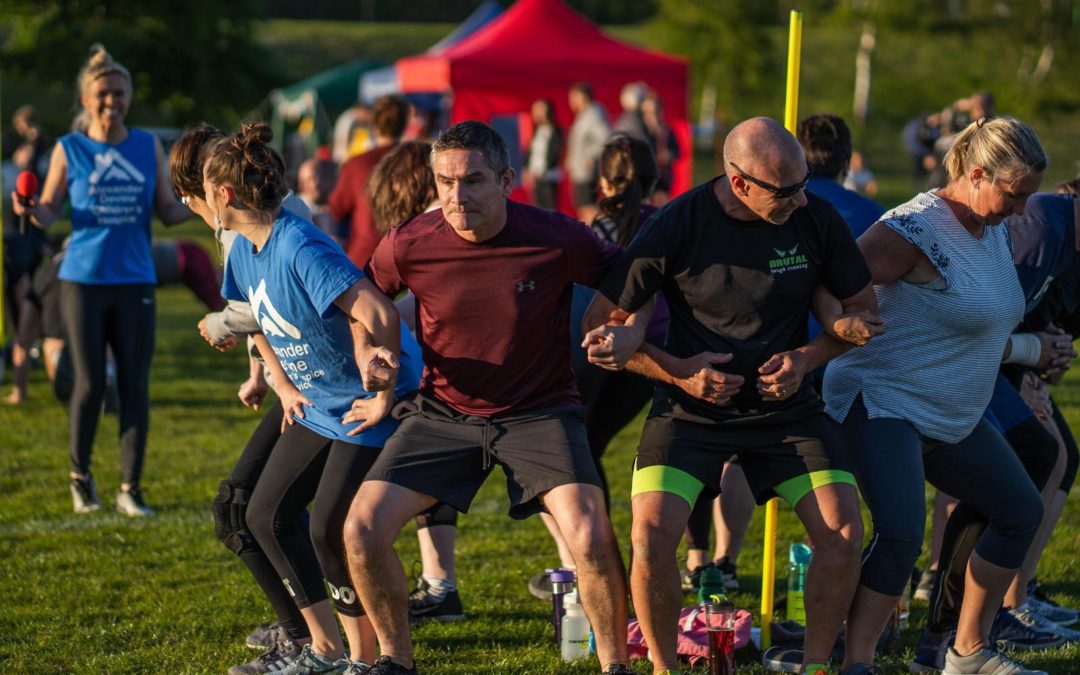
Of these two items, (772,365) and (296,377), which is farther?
(296,377)

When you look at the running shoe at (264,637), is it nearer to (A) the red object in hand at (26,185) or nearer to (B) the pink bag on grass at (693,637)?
(B) the pink bag on grass at (693,637)

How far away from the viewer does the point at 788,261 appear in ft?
14.2

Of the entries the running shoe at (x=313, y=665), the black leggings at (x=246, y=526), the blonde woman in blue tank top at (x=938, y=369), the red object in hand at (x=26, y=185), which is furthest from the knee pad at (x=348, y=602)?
the red object in hand at (x=26, y=185)

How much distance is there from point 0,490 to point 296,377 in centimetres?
403

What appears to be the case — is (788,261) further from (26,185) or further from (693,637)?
(26,185)

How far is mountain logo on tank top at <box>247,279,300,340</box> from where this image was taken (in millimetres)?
4590

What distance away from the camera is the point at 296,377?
15.5 feet

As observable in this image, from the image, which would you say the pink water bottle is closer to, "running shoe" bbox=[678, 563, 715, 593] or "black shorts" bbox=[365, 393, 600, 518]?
"black shorts" bbox=[365, 393, 600, 518]

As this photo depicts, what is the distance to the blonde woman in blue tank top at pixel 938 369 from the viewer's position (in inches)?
174

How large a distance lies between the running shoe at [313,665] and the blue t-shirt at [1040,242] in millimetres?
2766

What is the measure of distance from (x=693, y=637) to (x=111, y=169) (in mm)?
4111

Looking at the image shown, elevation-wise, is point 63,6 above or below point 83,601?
above

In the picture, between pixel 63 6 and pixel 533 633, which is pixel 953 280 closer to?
pixel 533 633

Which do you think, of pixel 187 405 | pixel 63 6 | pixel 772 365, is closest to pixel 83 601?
pixel 772 365
